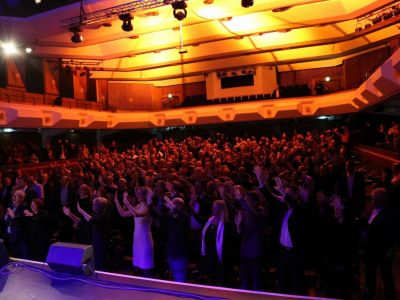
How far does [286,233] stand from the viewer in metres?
3.71

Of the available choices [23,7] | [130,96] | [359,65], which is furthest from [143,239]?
[130,96]

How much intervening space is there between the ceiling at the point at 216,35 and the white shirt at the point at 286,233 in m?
10.1

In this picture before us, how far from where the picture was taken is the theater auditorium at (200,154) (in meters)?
3.73

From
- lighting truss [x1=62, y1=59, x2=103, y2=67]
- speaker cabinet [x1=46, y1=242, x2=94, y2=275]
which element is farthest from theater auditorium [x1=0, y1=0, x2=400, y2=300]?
lighting truss [x1=62, y1=59, x2=103, y2=67]

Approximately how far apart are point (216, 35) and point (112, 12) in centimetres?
604

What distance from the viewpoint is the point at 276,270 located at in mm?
4258

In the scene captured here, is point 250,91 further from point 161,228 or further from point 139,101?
point 161,228

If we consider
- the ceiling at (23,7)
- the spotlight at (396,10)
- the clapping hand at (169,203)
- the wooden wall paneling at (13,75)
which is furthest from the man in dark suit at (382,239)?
the wooden wall paneling at (13,75)

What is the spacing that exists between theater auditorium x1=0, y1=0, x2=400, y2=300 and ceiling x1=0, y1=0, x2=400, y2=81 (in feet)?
0.24

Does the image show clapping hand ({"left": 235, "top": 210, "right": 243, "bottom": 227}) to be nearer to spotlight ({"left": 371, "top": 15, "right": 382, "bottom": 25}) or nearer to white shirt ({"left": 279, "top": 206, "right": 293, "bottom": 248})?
white shirt ({"left": 279, "top": 206, "right": 293, "bottom": 248})

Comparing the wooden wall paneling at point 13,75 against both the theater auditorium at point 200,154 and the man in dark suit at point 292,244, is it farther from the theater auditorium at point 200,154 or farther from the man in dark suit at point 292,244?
the man in dark suit at point 292,244

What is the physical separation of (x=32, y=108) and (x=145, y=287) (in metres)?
13.7

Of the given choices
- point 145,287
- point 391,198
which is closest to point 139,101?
point 391,198

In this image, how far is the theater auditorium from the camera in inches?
147
